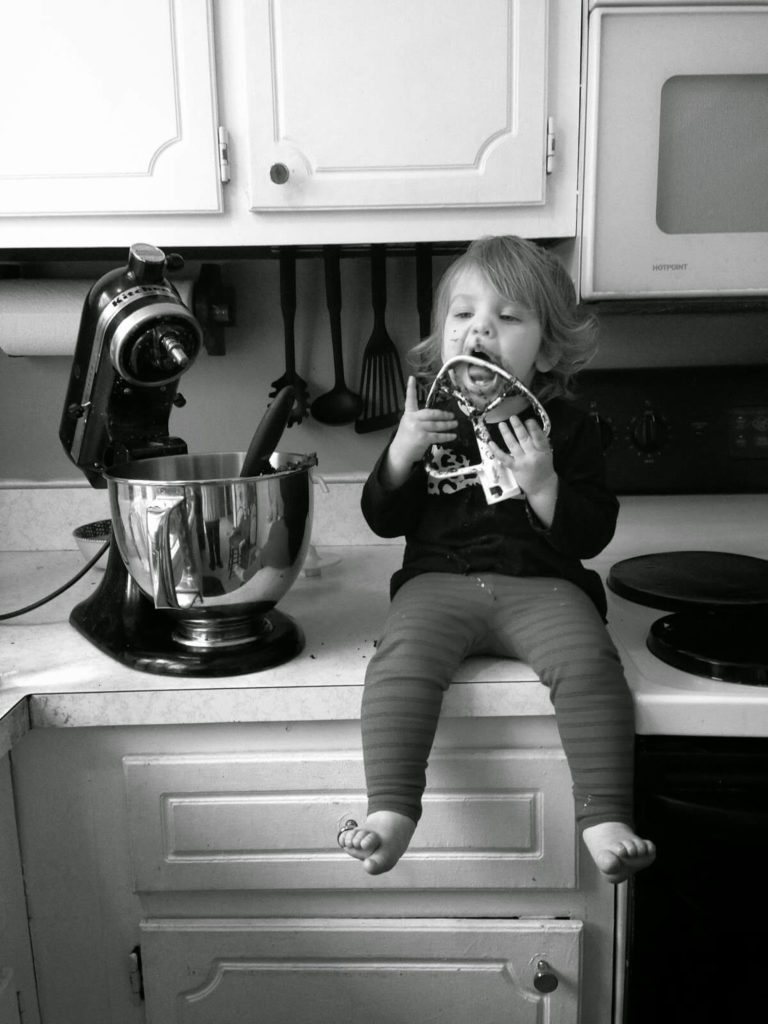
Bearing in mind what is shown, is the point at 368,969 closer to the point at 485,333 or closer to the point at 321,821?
the point at 321,821

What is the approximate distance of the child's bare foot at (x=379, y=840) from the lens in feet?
2.72

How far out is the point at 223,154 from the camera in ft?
3.83

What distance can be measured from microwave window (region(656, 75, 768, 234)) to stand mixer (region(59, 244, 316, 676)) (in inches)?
25.9

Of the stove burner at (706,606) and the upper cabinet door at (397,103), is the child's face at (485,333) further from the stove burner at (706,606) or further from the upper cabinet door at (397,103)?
the stove burner at (706,606)

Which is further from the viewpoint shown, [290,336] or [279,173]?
[290,336]

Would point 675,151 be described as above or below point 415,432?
above

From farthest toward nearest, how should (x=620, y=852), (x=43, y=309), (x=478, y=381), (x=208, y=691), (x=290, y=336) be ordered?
(x=290, y=336)
(x=43, y=309)
(x=478, y=381)
(x=208, y=691)
(x=620, y=852)

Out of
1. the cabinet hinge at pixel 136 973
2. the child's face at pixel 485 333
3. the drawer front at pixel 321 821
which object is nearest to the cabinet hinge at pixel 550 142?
the child's face at pixel 485 333

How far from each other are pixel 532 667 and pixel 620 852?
22 centimetres

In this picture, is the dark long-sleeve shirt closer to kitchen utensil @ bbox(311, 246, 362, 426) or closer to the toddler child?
the toddler child

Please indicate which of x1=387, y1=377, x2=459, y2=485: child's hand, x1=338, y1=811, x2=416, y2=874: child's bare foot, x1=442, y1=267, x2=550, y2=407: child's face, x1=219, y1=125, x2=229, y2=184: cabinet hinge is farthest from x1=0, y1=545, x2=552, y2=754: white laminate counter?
x1=219, y1=125, x2=229, y2=184: cabinet hinge

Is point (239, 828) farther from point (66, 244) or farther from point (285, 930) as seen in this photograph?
point (66, 244)

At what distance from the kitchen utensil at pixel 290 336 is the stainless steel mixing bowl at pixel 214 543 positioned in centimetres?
48

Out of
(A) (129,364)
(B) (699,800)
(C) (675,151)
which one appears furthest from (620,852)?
(C) (675,151)
